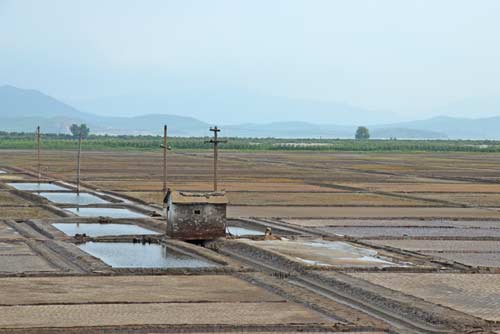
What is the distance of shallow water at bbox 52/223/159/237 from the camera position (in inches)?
1058

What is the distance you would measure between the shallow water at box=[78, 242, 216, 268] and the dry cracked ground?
4cm

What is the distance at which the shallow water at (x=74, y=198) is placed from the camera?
37.9 meters

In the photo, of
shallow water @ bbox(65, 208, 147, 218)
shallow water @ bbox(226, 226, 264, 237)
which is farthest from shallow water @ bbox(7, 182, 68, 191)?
shallow water @ bbox(226, 226, 264, 237)

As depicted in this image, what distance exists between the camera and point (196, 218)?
2502cm

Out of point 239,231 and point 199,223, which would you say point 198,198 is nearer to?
point 199,223

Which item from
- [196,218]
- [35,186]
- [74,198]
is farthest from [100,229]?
[35,186]

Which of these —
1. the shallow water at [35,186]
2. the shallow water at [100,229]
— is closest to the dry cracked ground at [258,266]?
the shallow water at [100,229]

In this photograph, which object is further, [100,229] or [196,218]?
[100,229]

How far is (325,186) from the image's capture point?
161 feet

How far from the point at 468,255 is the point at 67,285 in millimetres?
10064

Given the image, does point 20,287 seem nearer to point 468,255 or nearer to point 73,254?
point 73,254

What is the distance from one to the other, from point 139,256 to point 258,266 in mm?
2958

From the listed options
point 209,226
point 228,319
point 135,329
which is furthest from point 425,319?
point 209,226

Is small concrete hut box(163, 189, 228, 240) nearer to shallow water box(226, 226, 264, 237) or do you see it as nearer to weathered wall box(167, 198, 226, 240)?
weathered wall box(167, 198, 226, 240)
